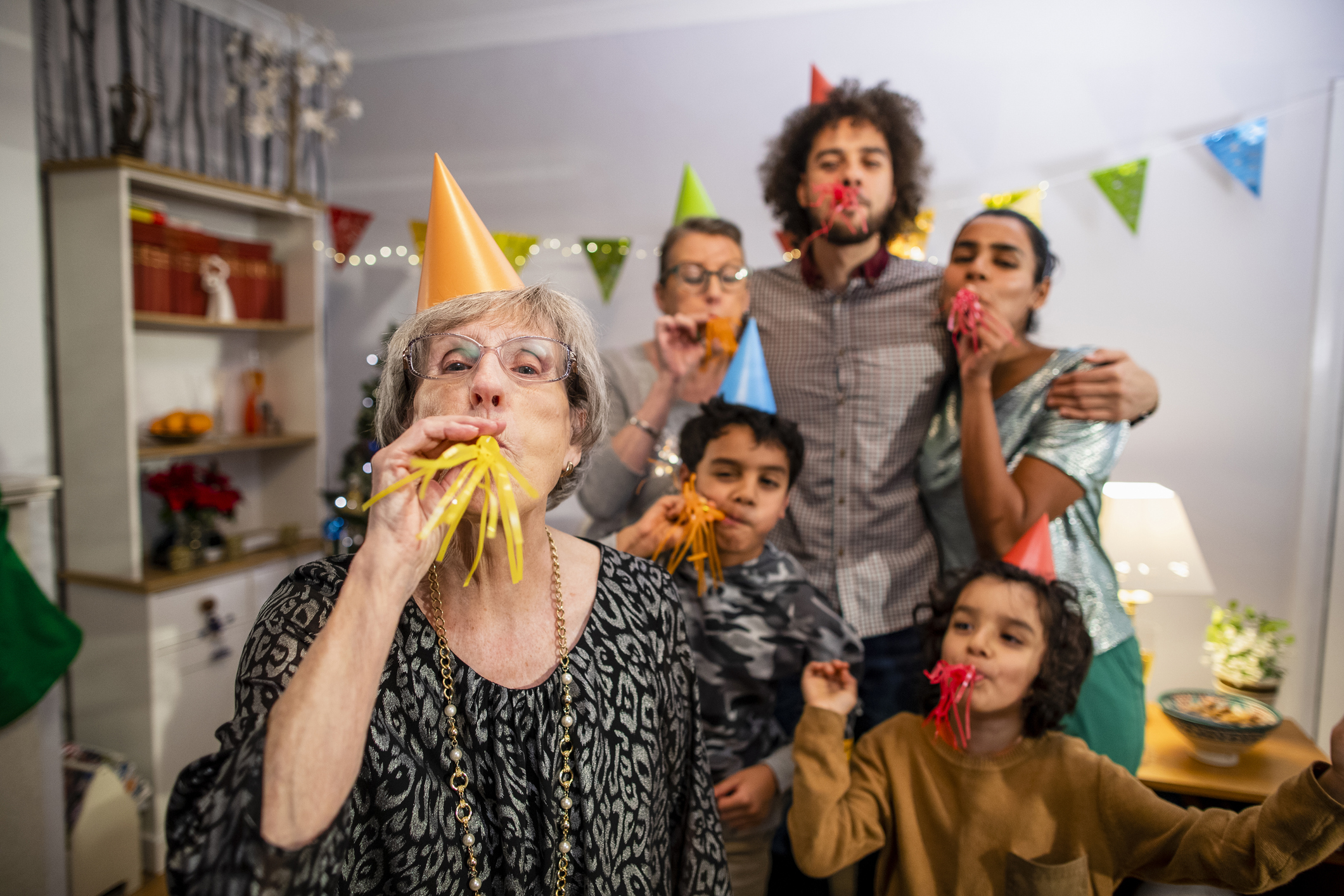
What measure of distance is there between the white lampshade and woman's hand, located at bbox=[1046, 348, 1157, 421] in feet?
2.30

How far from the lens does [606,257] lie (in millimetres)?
3480

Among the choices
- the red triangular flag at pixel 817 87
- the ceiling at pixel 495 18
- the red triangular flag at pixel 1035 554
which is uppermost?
the ceiling at pixel 495 18

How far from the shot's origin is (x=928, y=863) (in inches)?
55.9

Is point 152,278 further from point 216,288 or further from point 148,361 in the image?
point 148,361

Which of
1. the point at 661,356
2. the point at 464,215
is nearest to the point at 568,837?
the point at 464,215

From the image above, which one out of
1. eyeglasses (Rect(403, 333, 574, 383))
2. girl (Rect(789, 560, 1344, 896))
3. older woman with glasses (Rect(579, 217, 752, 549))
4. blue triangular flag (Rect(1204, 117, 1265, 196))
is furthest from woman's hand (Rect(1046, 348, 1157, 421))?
blue triangular flag (Rect(1204, 117, 1265, 196))

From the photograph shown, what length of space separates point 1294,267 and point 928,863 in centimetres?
255

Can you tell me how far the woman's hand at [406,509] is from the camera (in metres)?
0.87

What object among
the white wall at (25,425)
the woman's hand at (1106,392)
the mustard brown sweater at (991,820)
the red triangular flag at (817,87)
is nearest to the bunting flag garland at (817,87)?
the red triangular flag at (817,87)

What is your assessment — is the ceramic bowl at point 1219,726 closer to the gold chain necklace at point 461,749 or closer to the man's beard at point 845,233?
the man's beard at point 845,233

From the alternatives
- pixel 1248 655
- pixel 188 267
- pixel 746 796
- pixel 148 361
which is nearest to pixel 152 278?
pixel 188 267

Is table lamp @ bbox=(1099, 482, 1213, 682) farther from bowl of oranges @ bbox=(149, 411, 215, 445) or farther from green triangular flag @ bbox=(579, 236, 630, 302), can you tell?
bowl of oranges @ bbox=(149, 411, 215, 445)

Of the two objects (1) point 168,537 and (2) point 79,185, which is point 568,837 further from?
(2) point 79,185

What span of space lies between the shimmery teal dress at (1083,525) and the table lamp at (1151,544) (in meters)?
0.62
